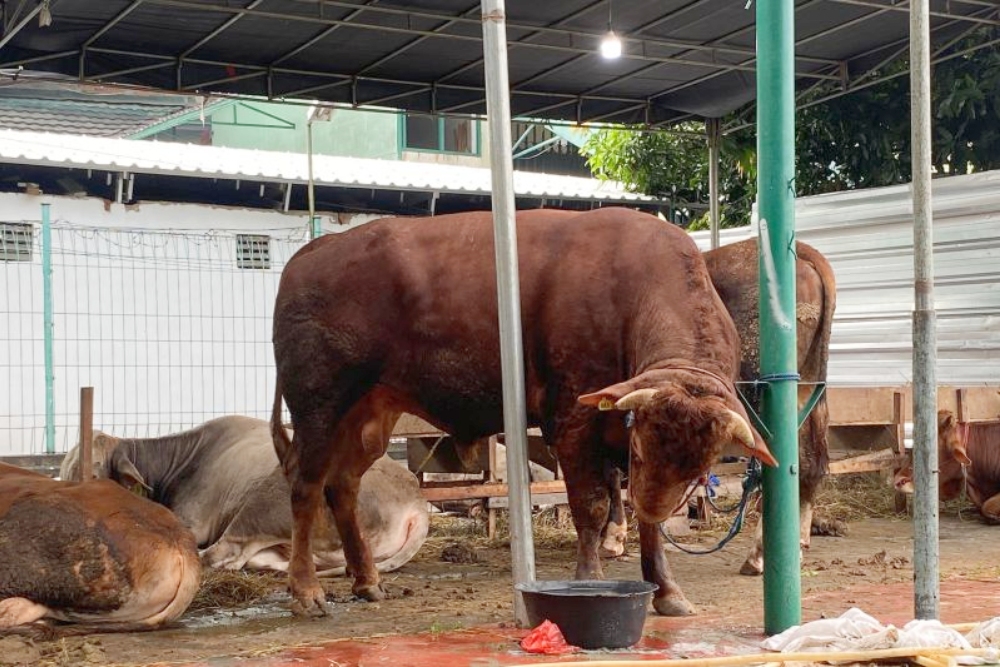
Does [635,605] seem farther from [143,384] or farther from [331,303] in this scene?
[143,384]

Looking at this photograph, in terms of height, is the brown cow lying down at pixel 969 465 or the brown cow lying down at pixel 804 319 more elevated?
the brown cow lying down at pixel 804 319

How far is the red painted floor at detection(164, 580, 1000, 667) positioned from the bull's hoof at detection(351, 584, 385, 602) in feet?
4.60

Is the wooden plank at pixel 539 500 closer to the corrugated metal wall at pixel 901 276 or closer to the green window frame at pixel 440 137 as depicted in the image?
the corrugated metal wall at pixel 901 276

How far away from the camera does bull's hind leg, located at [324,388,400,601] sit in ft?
26.3

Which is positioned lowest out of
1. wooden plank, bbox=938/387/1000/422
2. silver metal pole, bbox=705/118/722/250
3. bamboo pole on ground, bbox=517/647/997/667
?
bamboo pole on ground, bbox=517/647/997/667

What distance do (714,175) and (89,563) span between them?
826 centimetres

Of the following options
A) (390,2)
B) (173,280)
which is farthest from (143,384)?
(390,2)

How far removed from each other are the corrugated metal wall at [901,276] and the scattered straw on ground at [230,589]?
728 centimetres

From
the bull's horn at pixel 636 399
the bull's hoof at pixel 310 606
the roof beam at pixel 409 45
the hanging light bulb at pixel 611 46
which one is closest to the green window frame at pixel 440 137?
the roof beam at pixel 409 45

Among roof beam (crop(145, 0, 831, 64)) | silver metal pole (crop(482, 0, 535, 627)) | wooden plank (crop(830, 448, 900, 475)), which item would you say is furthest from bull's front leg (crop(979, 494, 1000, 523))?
silver metal pole (crop(482, 0, 535, 627))

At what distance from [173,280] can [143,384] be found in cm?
129

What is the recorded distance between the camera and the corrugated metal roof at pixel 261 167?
15.2m

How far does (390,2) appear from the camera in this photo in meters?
10.5

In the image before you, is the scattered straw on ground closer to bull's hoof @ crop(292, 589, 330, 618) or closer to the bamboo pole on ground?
bull's hoof @ crop(292, 589, 330, 618)
